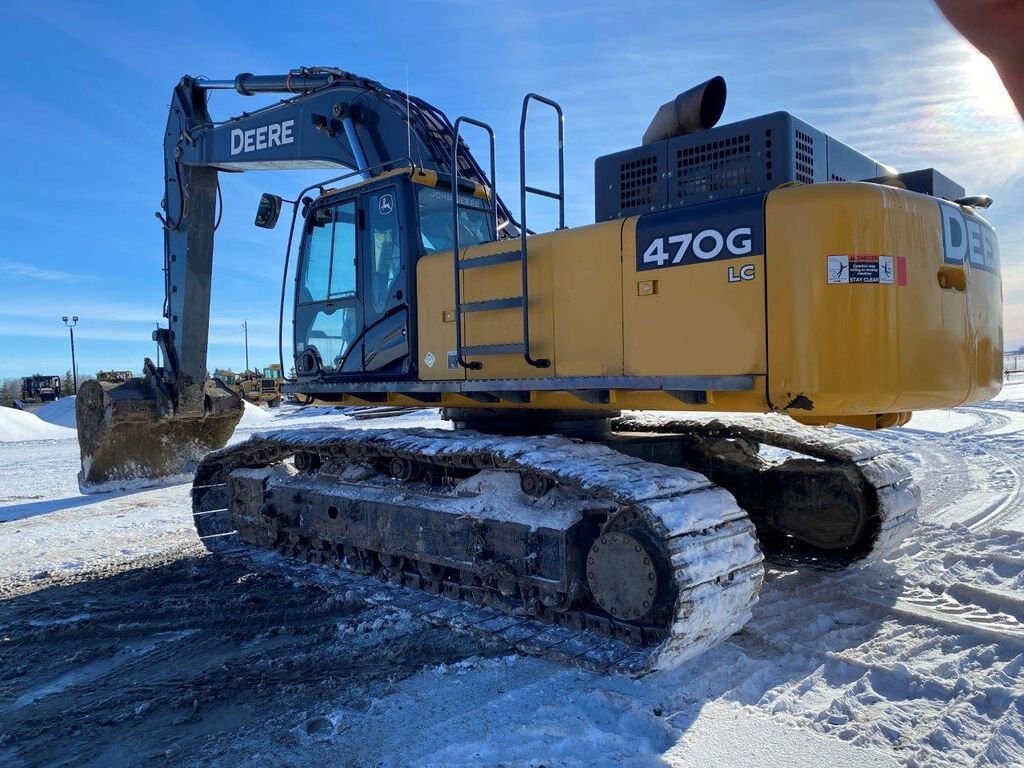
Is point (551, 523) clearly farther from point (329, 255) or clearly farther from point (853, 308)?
point (329, 255)

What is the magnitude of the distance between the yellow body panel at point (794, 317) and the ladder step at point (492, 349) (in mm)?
143

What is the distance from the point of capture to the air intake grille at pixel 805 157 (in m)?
4.11

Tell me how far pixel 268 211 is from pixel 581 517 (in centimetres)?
390

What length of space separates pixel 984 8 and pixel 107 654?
5.03 m

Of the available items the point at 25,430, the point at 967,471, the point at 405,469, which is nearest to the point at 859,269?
the point at 405,469

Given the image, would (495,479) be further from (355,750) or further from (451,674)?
(355,750)

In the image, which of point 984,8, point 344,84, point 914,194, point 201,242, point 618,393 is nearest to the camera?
point 984,8

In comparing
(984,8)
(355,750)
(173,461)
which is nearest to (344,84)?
(173,461)

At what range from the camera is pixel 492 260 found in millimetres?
4898

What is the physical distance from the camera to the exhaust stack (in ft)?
Answer: 14.6

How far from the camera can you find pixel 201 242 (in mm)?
9508

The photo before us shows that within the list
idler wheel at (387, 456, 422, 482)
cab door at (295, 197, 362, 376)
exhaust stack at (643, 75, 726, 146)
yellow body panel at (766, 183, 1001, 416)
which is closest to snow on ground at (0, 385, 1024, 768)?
idler wheel at (387, 456, 422, 482)

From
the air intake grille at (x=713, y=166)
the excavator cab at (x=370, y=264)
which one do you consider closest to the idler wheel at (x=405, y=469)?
the excavator cab at (x=370, y=264)

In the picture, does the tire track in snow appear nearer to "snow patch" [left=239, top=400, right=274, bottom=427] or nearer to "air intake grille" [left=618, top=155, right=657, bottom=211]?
"air intake grille" [left=618, top=155, right=657, bottom=211]
